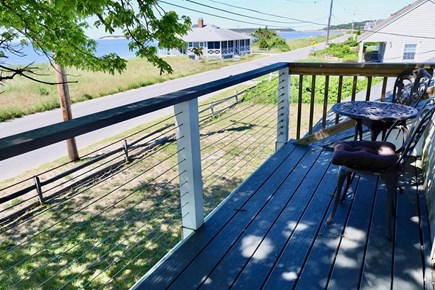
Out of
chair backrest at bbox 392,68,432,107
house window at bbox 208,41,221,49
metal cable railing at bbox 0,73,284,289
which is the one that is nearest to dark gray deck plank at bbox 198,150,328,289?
metal cable railing at bbox 0,73,284,289

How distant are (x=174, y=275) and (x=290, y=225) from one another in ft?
2.98

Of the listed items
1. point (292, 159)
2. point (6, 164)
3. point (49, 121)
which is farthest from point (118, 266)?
point (49, 121)

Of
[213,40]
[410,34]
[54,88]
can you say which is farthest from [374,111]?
[213,40]

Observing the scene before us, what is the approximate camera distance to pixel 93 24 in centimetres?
496

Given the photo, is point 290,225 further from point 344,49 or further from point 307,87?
point 344,49

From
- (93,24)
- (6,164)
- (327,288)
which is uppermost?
(93,24)

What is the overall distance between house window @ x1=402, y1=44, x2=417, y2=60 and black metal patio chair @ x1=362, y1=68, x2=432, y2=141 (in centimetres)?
1592

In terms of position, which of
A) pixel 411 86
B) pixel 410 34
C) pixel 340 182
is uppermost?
pixel 410 34

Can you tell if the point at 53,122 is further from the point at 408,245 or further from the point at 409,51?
the point at 409,51

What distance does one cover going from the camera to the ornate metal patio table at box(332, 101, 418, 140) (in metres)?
2.68

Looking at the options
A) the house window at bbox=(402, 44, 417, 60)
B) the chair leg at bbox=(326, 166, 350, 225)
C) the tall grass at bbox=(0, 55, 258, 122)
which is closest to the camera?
the chair leg at bbox=(326, 166, 350, 225)

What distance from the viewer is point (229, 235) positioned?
223 cm

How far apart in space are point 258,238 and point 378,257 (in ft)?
2.36

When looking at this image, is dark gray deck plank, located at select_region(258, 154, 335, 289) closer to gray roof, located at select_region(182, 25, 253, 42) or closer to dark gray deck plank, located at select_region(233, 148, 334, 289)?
dark gray deck plank, located at select_region(233, 148, 334, 289)
